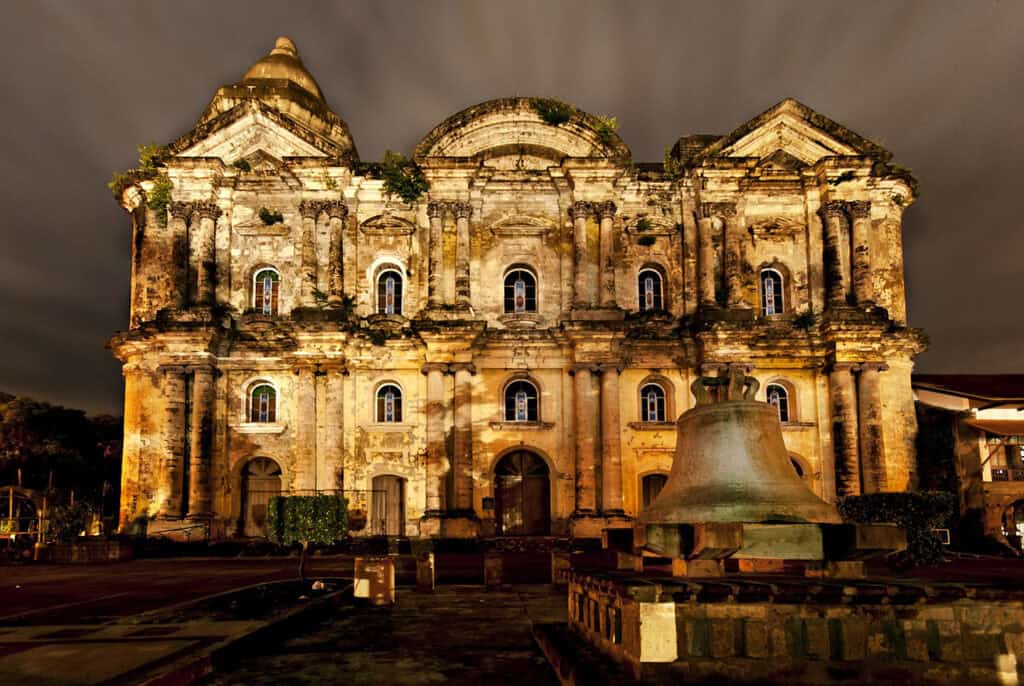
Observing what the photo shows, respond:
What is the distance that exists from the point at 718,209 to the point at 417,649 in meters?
21.4

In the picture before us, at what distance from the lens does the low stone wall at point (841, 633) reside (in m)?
6.35

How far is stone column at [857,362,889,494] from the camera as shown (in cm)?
2641

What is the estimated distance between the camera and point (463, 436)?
27.0 m

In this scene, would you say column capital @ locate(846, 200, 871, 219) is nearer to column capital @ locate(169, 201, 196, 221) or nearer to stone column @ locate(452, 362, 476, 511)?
stone column @ locate(452, 362, 476, 511)

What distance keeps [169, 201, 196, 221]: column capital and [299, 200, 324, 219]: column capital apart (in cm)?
342

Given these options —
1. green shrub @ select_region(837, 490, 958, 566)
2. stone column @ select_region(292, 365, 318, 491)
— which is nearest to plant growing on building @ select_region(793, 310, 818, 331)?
green shrub @ select_region(837, 490, 958, 566)

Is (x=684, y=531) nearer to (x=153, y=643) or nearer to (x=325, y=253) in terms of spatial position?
(x=153, y=643)

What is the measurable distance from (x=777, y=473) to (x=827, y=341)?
771 inches

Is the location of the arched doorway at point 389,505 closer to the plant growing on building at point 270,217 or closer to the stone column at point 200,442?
the stone column at point 200,442

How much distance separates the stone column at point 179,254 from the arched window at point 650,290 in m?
14.4

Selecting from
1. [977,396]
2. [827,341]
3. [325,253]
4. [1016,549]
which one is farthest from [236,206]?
[1016,549]

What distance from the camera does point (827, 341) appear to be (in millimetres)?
27297

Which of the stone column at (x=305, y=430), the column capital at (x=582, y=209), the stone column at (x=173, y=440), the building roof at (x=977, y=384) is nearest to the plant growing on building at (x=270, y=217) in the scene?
the stone column at (x=305, y=430)

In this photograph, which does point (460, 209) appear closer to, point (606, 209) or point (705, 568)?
point (606, 209)
